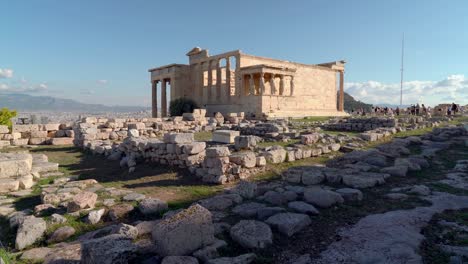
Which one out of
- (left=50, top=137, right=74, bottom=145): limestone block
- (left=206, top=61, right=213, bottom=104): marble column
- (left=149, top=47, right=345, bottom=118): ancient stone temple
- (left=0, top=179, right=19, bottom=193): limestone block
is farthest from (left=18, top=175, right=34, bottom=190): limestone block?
(left=206, top=61, right=213, bottom=104): marble column

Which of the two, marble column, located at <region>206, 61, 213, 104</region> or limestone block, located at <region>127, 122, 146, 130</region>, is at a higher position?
marble column, located at <region>206, 61, 213, 104</region>

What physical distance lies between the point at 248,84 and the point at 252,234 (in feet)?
106

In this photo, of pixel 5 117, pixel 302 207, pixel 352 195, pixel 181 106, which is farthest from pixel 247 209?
pixel 181 106

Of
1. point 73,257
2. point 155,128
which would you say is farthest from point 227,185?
point 155,128

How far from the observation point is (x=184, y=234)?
4.02 m

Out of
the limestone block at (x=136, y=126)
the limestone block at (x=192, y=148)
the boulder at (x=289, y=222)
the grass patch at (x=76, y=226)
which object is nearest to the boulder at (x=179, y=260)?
the boulder at (x=289, y=222)

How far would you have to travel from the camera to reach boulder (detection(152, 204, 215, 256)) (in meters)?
3.94

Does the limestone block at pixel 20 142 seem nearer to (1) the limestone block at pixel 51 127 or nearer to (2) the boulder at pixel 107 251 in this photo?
(1) the limestone block at pixel 51 127

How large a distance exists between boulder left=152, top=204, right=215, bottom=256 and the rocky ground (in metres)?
0.01

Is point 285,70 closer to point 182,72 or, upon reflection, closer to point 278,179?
point 182,72

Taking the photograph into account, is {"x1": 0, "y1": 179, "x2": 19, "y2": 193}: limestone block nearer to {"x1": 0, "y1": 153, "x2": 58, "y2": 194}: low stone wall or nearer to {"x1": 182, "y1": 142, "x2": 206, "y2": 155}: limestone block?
{"x1": 0, "y1": 153, "x2": 58, "y2": 194}: low stone wall

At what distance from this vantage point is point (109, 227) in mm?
5129

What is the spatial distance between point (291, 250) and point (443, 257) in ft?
6.02

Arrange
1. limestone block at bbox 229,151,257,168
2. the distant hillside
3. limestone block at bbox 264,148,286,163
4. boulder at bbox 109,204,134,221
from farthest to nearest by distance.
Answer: the distant hillside → limestone block at bbox 264,148,286,163 → limestone block at bbox 229,151,257,168 → boulder at bbox 109,204,134,221
